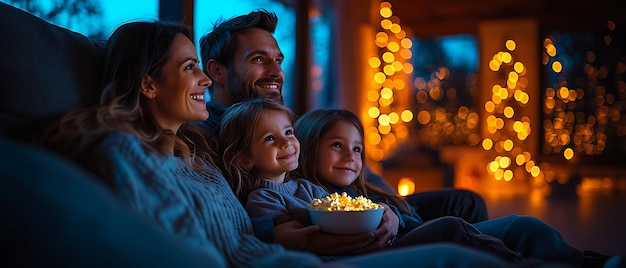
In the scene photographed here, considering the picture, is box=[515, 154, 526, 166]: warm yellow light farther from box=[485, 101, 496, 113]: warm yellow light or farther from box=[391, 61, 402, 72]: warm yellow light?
box=[391, 61, 402, 72]: warm yellow light

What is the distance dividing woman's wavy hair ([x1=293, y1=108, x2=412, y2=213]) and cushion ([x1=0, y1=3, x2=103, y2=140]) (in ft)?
2.44


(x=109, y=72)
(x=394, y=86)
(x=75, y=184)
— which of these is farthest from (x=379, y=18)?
(x=75, y=184)

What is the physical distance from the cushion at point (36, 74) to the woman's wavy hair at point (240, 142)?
1.41 ft

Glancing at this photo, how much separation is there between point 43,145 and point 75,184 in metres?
0.33

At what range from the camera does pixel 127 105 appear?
1347 mm

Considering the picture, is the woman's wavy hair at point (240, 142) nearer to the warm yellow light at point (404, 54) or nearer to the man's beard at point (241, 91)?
the man's beard at point (241, 91)

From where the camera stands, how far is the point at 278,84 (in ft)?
Result: 7.45

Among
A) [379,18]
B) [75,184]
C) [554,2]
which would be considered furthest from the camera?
[554,2]

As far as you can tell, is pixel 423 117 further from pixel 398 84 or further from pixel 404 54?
pixel 398 84

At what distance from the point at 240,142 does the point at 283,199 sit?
24 centimetres

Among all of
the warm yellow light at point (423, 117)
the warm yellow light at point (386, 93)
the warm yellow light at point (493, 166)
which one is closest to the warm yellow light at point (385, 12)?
the warm yellow light at point (386, 93)

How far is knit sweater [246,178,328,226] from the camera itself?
4.90 ft

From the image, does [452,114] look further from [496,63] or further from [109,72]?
[109,72]

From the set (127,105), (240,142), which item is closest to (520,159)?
(240,142)
